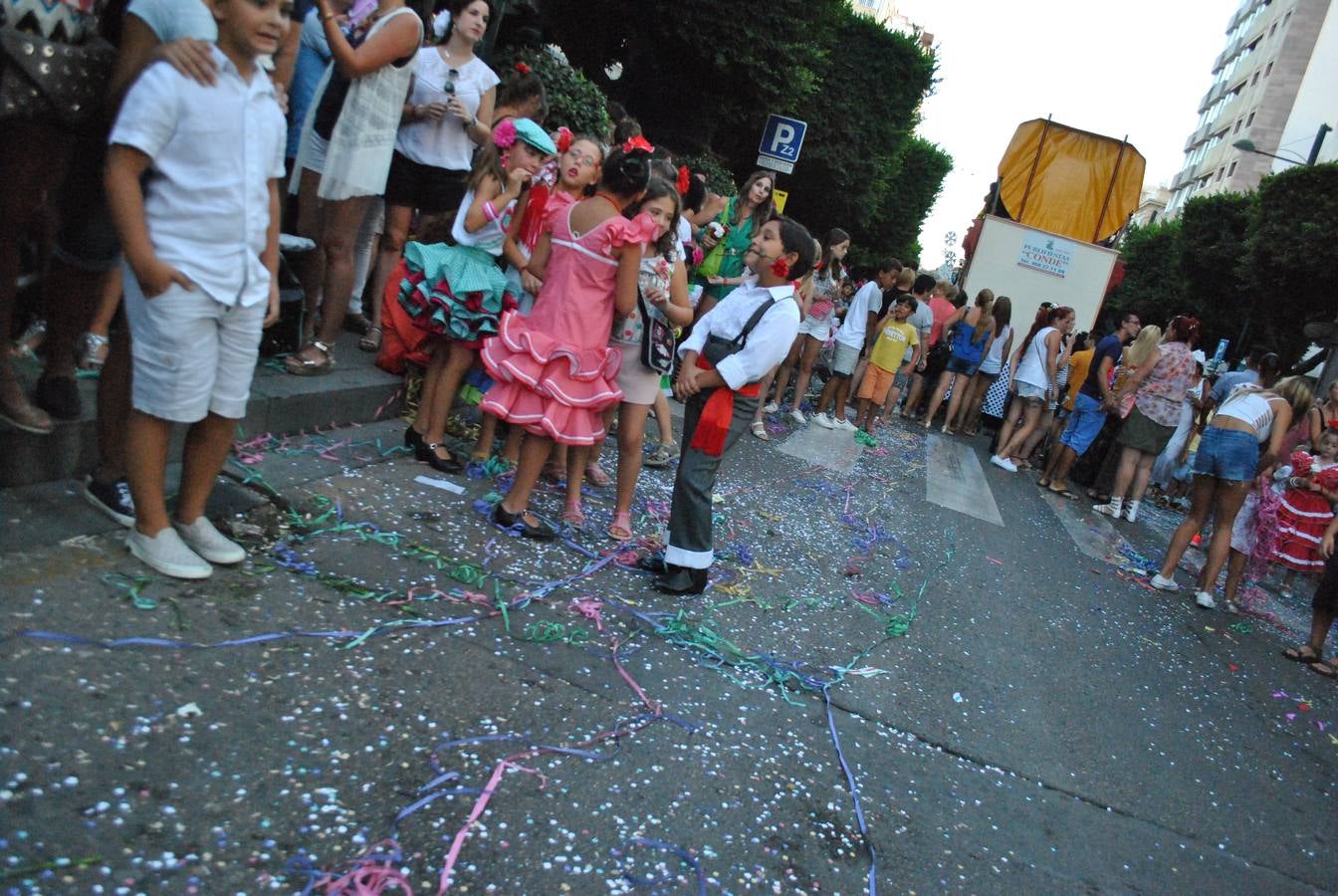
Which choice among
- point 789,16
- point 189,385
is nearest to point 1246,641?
point 189,385

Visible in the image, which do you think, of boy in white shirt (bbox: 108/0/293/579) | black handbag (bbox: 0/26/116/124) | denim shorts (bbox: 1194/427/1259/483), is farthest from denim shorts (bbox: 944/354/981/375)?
black handbag (bbox: 0/26/116/124)

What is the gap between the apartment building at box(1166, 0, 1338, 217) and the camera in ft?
182

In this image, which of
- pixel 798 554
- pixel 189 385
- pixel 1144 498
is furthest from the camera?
pixel 1144 498

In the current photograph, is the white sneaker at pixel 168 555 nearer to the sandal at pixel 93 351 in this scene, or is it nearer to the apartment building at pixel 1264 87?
the sandal at pixel 93 351

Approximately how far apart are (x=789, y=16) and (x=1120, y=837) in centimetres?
1651

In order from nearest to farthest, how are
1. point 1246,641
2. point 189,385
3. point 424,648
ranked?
point 189,385, point 424,648, point 1246,641

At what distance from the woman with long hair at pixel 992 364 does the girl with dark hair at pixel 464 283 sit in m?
8.80

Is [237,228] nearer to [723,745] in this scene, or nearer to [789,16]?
[723,745]

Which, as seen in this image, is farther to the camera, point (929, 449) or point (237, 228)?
point (929, 449)

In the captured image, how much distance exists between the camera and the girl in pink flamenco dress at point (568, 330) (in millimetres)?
4090

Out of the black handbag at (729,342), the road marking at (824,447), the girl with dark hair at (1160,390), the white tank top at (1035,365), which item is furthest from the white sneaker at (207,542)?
the white tank top at (1035,365)

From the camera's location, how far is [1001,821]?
314cm

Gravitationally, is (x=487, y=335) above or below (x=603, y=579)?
above

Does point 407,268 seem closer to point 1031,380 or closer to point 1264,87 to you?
point 1031,380
